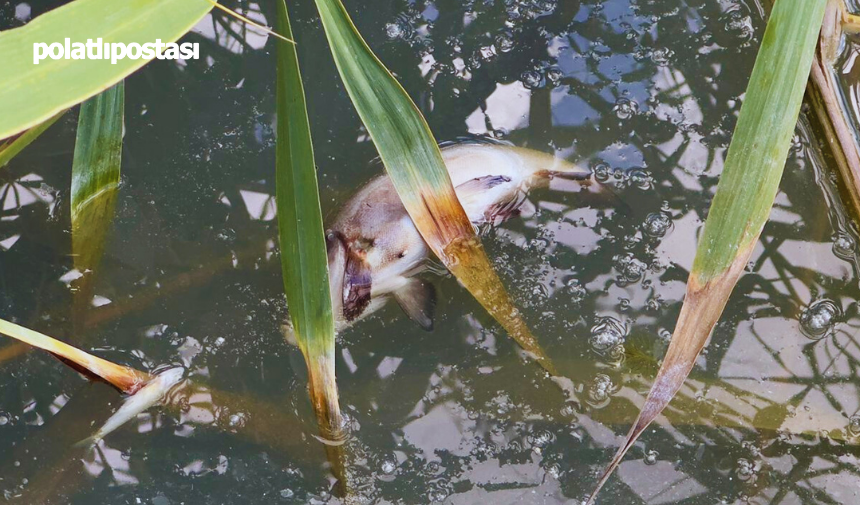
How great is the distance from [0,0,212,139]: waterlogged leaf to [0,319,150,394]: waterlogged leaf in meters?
0.40

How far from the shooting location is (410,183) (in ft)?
3.67

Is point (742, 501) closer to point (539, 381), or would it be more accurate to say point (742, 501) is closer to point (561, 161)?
point (539, 381)

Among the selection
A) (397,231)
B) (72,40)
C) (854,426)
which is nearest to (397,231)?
(397,231)

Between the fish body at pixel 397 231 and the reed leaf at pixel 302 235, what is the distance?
0.22 meters

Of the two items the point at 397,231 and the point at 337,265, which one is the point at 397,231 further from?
the point at 337,265

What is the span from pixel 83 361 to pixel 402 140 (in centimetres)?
64

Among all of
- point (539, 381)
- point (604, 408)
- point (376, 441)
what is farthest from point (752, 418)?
point (376, 441)

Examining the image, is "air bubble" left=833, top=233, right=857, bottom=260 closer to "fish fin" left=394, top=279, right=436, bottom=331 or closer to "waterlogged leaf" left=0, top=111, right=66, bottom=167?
"fish fin" left=394, top=279, right=436, bottom=331

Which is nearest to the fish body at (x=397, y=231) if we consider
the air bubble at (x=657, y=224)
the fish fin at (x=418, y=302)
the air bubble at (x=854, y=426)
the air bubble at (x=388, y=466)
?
the fish fin at (x=418, y=302)

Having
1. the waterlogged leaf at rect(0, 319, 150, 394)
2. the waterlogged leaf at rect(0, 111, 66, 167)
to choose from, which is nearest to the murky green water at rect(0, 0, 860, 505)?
the waterlogged leaf at rect(0, 319, 150, 394)

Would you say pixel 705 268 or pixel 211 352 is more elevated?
pixel 705 268

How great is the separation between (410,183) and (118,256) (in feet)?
2.49

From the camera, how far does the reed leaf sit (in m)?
1.07

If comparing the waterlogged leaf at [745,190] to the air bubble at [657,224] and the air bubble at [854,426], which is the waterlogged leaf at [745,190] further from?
the air bubble at [854,426]
